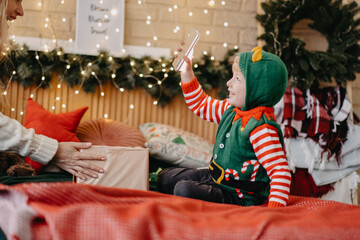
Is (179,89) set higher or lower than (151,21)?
lower

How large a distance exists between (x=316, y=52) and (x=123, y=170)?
1386 millimetres

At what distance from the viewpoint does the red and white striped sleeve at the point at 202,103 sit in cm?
143

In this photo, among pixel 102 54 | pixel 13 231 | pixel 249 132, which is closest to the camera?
pixel 13 231

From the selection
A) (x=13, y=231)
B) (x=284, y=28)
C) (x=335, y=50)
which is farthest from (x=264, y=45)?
(x=13, y=231)

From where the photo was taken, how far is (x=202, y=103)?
146cm

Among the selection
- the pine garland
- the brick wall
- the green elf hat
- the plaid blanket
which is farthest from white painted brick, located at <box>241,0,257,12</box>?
the green elf hat

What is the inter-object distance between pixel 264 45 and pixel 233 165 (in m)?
1.16

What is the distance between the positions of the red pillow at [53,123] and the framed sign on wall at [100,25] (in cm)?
47

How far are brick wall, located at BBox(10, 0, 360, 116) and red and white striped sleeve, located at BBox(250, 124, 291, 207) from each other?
1.23m

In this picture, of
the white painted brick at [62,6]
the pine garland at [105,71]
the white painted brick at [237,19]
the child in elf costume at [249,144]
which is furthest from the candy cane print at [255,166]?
the white painted brick at [62,6]

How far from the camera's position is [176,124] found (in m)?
2.26

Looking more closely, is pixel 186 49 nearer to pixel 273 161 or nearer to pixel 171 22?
pixel 273 161

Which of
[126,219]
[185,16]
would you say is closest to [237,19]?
[185,16]

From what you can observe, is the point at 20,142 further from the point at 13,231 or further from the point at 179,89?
the point at 179,89
